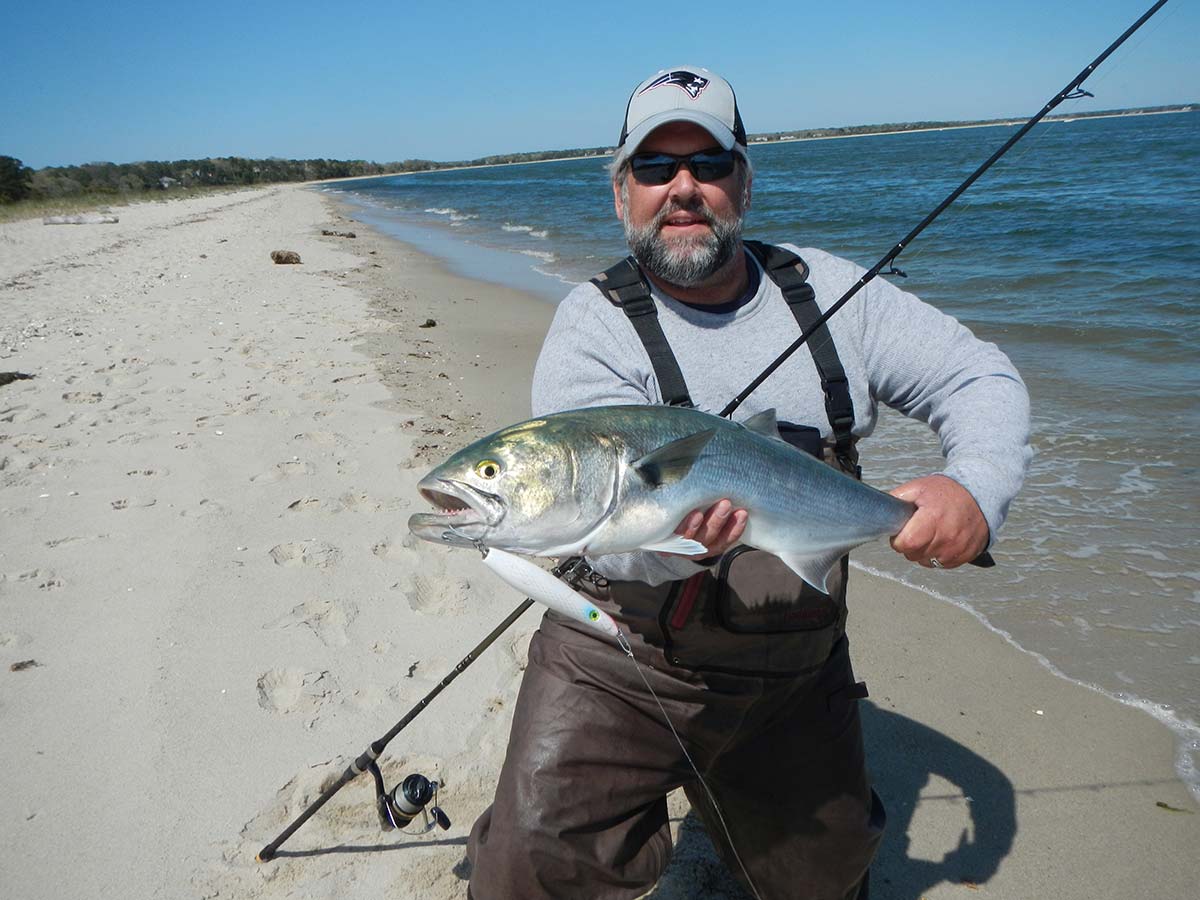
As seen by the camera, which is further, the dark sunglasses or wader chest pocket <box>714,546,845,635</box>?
the dark sunglasses

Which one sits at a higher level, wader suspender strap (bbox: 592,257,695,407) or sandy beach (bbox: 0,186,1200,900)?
wader suspender strap (bbox: 592,257,695,407)

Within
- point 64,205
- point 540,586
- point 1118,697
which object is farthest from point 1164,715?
point 64,205

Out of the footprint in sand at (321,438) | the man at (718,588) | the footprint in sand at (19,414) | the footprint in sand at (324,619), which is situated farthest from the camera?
the footprint in sand at (19,414)

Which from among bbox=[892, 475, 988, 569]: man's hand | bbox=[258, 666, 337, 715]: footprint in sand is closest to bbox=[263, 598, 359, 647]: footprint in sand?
bbox=[258, 666, 337, 715]: footprint in sand

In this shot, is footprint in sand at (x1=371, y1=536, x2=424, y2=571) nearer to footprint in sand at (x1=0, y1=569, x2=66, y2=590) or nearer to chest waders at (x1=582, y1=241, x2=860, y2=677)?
footprint in sand at (x1=0, y1=569, x2=66, y2=590)

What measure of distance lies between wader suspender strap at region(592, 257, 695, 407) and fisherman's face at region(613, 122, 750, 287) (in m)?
0.14

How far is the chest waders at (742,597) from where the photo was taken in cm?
242

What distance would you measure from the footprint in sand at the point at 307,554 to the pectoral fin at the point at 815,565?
303cm

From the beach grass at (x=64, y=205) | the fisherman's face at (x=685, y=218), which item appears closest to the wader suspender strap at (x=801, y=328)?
the fisherman's face at (x=685, y=218)

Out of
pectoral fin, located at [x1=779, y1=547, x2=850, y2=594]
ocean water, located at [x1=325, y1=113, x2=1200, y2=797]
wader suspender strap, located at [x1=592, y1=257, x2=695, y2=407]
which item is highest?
wader suspender strap, located at [x1=592, y1=257, x2=695, y2=407]

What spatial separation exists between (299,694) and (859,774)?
91.5 inches

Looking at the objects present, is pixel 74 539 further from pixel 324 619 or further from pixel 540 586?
pixel 540 586

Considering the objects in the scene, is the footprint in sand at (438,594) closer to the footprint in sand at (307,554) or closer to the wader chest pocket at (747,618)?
the footprint in sand at (307,554)

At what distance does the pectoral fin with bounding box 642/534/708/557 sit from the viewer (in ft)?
6.34
